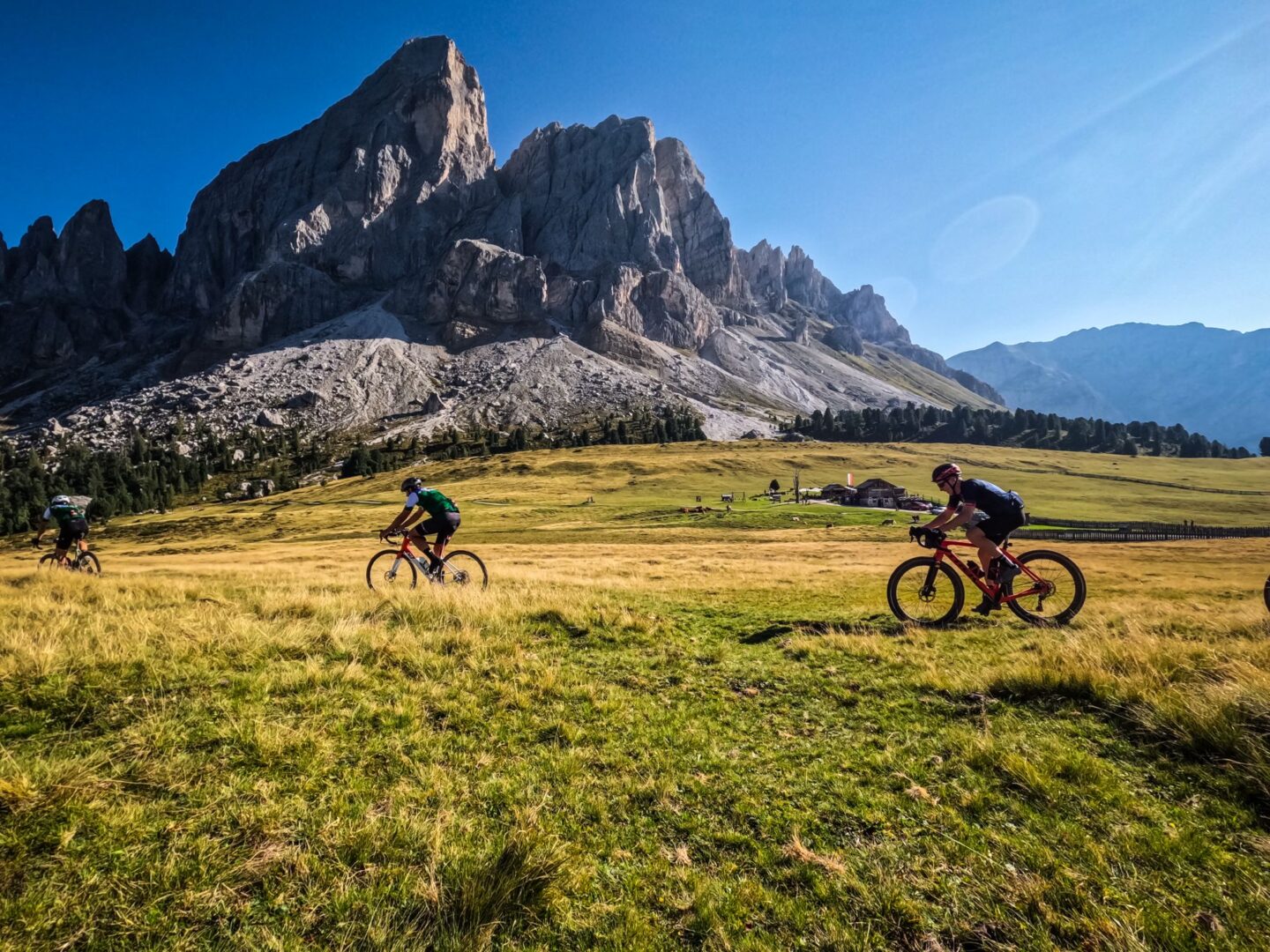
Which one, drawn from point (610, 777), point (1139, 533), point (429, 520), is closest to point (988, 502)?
point (610, 777)

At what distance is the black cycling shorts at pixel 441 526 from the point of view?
14383 mm

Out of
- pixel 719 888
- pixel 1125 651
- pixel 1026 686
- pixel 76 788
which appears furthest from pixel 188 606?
pixel 1125 651

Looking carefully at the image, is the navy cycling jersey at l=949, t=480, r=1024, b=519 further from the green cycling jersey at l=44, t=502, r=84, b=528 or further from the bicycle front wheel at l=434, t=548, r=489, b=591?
the green cycling jersey at l=44, t=502, r=84, b=528

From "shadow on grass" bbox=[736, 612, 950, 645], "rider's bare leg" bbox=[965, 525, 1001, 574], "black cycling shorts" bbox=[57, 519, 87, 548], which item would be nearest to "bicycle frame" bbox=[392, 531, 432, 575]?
"shadow on grass" bbox=[736, 612, 950, 645]

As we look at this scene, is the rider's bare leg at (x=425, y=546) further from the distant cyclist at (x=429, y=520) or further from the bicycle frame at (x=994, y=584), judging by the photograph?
the bicycle frame at (x=994, y=584)

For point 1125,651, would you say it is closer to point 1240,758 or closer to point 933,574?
point 1240,758

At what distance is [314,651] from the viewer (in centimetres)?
813

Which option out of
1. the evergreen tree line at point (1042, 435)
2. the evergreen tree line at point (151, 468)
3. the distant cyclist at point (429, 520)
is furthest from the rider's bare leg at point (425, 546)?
the evergreen tree line at point (1042, 435)

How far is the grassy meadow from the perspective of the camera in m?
3.34

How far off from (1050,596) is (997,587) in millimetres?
1310

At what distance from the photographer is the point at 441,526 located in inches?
571

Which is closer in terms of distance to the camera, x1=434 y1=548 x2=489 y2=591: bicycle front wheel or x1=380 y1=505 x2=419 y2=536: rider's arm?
x1=380 y1=505 x2=419 y2=536: rider's arm

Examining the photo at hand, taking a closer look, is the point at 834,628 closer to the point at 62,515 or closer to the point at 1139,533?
the point at 62,515

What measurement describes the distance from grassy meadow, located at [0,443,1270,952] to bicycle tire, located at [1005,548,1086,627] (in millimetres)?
397
